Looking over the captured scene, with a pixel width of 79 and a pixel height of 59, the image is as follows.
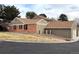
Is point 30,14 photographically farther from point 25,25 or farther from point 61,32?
point 61,32

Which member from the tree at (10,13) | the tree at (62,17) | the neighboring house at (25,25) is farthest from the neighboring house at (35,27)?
the tree at (62,17)

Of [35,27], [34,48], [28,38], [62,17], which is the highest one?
[62,17]

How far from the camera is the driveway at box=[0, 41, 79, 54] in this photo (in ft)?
17.9

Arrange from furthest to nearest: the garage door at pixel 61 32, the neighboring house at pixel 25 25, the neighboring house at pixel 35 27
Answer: the garage door at pixel 61 32 < the neighboring house at pixel 35 27 < the neighboring house at pixel 25 25

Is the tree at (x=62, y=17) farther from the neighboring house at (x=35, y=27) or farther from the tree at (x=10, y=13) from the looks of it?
the tree at (x=10, y=13)

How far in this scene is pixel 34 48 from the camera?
5.69 m

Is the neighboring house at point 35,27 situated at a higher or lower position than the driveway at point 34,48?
higher

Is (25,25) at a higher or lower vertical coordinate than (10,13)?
lower

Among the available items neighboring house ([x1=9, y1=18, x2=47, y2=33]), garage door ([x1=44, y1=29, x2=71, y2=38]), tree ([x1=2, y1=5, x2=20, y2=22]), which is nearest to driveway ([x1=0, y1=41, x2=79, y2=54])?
garage door ([x1=44, y1=29, x2=71, y2=38])

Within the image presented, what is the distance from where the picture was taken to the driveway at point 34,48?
17.9ft

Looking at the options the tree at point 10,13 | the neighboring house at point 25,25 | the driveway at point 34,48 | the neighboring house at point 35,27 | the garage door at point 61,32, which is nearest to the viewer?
the driveway at point 34,48

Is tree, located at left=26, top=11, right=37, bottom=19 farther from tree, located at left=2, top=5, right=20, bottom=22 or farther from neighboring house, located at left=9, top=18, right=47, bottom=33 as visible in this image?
tree, located at left=2, top=5, right=20, bottom=22

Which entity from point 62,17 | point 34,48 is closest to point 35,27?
point 34,48
